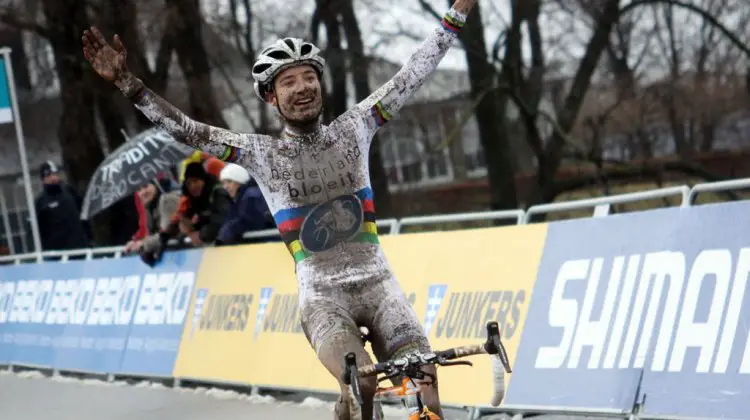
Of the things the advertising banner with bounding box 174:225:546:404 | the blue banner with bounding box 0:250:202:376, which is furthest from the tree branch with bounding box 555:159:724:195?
the advertising banner with bounding box 174:225:546:404

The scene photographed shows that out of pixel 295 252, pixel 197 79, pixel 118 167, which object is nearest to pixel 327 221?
pixel 295 252

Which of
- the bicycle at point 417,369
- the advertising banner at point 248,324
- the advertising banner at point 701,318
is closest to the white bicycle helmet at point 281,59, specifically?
the bicycle at point 417,369

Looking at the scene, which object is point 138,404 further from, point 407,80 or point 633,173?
point 633,173

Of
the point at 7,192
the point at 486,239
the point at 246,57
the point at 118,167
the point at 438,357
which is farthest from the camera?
the point at 7,192

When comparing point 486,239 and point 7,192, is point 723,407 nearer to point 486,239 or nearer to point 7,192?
point 486,239

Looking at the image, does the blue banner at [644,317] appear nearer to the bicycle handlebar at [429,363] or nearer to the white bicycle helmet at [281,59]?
the bicycle handlebar at [429,363]

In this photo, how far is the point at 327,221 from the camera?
21.7 feet

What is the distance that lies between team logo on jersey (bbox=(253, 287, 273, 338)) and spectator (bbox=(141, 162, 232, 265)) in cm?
110

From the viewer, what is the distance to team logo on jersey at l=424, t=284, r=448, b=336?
10422mm

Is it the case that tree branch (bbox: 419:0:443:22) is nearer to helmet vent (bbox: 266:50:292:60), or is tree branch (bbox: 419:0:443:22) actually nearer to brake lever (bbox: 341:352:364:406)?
helmet vent (bbox: 266:50:292:60)

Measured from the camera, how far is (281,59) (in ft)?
21.2

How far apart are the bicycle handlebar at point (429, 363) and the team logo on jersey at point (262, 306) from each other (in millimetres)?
6705

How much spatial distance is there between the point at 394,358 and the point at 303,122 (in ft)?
3.91

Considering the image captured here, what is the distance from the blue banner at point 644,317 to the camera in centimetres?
804
